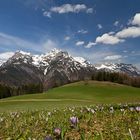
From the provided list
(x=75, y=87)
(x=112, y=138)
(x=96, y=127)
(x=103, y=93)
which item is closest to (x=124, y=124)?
(x=96, y=127)

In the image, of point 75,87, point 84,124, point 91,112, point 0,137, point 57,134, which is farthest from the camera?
point 75,87

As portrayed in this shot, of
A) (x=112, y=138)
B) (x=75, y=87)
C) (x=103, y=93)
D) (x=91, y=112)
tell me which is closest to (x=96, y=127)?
(x=112, y=138)

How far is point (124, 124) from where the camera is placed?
6.62 m

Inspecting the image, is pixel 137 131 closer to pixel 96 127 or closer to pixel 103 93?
pixel 96 127

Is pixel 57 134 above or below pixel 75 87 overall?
below

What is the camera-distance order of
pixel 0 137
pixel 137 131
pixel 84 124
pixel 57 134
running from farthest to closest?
pixel 84 124
pixel 0 137
pixel 137 131
pixel 57 134

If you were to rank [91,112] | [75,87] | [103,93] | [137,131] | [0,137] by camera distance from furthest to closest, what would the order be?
1. [75,87]
2. [103,93]
3. [91,112]
4. [0,137]
5. [137,131]

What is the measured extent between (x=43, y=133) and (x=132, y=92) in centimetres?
13547

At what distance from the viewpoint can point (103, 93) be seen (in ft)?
440

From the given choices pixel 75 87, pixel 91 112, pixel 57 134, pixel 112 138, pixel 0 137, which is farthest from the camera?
pixel 75 87

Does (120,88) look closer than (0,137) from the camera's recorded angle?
No

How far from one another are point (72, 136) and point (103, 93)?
130 m

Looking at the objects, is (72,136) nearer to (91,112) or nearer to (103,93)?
(91,112)

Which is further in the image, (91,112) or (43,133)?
(91,112)
